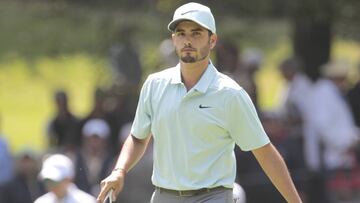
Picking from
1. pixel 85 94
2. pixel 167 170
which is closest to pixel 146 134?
pixel 167 170

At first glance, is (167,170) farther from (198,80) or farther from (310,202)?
(310,202)

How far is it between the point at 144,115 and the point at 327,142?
7.36 m

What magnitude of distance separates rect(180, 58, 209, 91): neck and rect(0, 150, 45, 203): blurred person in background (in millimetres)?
6701

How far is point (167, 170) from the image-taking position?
7.29 meters

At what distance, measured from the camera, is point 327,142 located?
14.5m

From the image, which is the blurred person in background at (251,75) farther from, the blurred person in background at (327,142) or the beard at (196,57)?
the beard at (196,57)

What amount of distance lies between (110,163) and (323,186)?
2.39 meters

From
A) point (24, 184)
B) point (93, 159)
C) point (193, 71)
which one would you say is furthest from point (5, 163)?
point (193, 71)

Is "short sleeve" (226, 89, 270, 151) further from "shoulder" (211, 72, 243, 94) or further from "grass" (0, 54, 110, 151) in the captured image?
"grass" (0, 54, 110, 151)

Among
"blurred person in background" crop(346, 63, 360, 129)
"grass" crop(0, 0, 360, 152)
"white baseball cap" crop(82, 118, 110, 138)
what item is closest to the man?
"white baseball cap" crop(82, 118, 110, 138)

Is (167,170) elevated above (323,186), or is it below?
above

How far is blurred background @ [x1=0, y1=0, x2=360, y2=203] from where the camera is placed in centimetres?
1432

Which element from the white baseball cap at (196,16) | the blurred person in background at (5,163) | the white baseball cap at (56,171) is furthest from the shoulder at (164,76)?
the blurred person in background at (5,163)

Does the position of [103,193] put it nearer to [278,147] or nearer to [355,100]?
[278,147]
